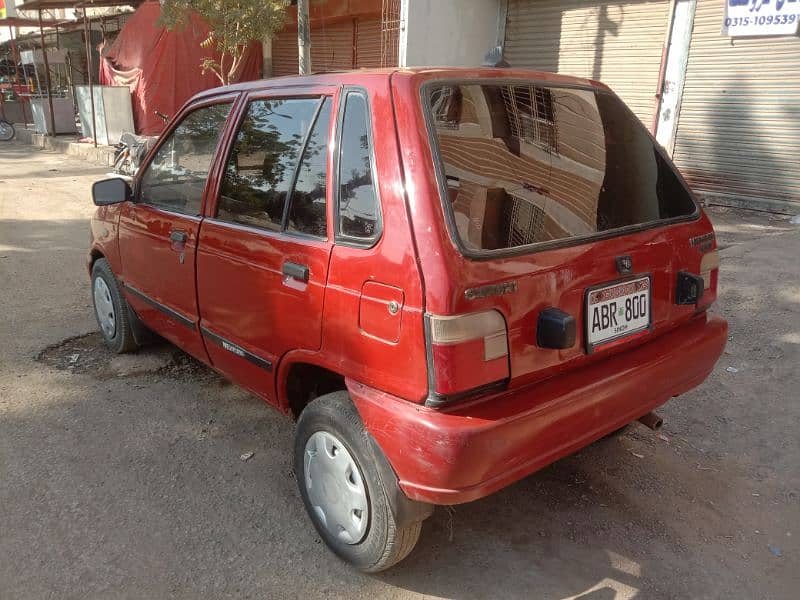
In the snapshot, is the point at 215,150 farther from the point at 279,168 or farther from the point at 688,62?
the point at 688,62

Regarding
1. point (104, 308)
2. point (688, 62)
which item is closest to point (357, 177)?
point (104, 308)

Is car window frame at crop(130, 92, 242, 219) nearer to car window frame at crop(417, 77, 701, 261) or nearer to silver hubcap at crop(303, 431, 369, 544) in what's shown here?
car window frame at crop(417, 77, 701, 261)

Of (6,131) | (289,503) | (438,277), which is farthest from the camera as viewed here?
(6,131)

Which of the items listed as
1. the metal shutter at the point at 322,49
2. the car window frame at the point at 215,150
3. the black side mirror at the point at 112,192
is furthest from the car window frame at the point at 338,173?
the metal shutter at the point at 322,49

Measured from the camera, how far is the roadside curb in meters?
13.3

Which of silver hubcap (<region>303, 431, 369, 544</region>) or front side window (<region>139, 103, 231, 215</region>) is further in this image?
front side window (<region>139, 103, 231, 215</region>)

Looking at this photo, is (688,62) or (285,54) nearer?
(688,62)

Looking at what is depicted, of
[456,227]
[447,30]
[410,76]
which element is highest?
[447,30]

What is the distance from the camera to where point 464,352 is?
1935 mm

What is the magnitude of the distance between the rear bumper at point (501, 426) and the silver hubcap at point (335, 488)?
0.25m

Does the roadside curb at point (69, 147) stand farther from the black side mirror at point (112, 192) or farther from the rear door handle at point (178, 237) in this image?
the rear door handle at point (178, 237)

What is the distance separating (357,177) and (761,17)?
318 inches

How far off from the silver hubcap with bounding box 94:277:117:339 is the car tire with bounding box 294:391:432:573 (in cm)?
226

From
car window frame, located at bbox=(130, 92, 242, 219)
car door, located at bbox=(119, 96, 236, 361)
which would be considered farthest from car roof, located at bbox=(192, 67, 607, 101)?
car door, located at bbox=(119, 96, 236, 361)
